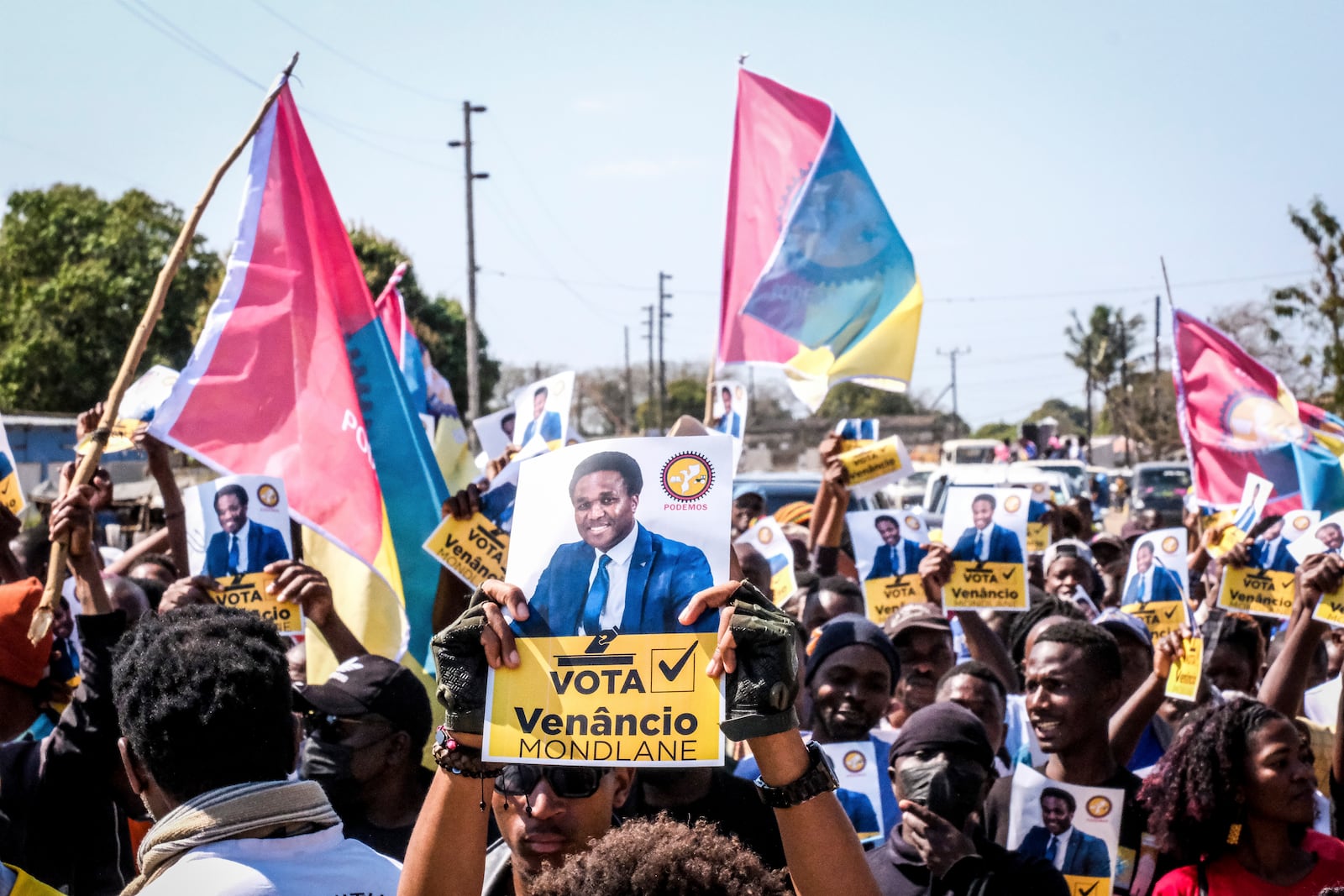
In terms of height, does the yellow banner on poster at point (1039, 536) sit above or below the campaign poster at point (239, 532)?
below

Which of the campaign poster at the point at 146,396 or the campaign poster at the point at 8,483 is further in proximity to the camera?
the campaign poster at the point at 146,396

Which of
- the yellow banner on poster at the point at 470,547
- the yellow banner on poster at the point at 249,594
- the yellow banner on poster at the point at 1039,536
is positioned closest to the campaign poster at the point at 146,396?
the yellow banner on poster at the point at 249,594

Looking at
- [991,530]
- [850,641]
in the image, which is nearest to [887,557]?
[991,530]

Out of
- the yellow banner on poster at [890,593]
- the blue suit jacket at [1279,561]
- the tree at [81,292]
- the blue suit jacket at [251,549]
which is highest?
the tree at [81,292]

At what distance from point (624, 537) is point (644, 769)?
4.57 ft

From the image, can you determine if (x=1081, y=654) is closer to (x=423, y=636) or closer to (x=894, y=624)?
(x=894, y=624)

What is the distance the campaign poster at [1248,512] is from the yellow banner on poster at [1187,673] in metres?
1.98

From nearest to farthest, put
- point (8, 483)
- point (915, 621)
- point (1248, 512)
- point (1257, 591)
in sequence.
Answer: point (8, 483) → point (915, 621) → point (1257, 591) → point (1248, 512)

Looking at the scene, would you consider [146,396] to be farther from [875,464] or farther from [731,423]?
[875,464]

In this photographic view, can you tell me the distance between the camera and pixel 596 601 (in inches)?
93.2

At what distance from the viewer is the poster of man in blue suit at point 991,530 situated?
21.3 feet

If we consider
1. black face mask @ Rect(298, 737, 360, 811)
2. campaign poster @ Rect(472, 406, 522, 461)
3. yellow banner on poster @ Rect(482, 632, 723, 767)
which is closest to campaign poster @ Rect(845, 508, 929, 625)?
campaign poster @ Rect(472, 406, 522, 461)

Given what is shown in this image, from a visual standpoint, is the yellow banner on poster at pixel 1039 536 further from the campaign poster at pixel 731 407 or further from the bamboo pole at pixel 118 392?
the bamboo pole at pixel 118 392

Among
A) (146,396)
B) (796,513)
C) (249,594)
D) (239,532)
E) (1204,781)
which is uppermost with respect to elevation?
(146,396)
